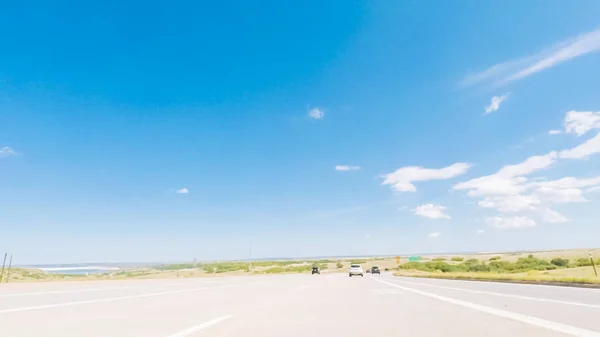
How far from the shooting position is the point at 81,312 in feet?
32.2

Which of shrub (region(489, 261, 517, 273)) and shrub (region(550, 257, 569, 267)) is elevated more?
shrub (region(550, 257, 569, 267))

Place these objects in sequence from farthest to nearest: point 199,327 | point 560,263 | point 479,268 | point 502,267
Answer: point 479,268 → point 502,267 → point 560,263 → point 199,327

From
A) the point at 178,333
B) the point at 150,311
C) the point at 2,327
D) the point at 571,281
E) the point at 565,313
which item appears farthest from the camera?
the point at 571,281

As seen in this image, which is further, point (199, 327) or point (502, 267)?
point (502, 267)

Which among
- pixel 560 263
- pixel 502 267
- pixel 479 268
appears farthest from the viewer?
pixel 479 268

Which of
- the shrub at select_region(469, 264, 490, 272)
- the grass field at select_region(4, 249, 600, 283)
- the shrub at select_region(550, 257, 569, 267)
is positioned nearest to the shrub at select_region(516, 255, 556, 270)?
the grass field at select_region(4, 249, 600, 283)

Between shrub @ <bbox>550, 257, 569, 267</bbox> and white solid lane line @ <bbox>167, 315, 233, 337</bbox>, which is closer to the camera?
white solid lane line @ <bbox>167, 315, 233, 337</bbox>

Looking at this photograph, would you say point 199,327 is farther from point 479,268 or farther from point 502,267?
point 502,267

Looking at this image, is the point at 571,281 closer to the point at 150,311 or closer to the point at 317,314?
the point at 317,314

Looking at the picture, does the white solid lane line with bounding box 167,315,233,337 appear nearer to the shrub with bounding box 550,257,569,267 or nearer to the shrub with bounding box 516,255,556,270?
the shrub with bounding box 516,255,556,270

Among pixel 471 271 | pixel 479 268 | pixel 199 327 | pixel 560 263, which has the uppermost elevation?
pixel 199 327

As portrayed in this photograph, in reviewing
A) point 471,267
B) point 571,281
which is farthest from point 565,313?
point 471,267

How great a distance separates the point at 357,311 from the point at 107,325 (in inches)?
218

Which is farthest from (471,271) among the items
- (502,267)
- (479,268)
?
(502,267)
